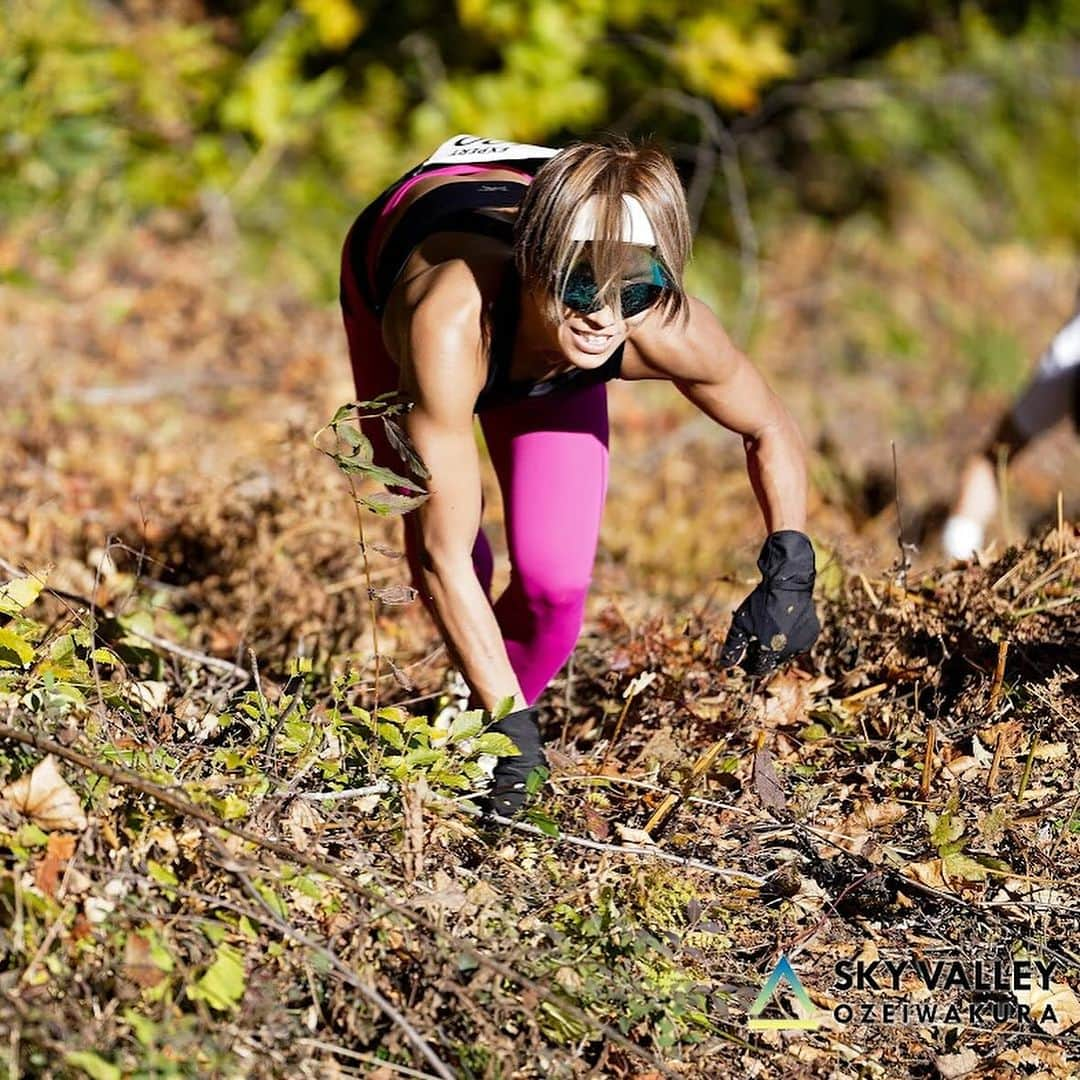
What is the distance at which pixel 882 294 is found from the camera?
898 cm

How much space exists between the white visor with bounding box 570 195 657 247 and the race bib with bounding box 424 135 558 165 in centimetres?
51

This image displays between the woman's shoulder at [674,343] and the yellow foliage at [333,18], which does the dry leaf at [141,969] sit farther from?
the yellow foliage at [333,18]

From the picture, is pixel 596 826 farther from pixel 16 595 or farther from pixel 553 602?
pixel 16 595

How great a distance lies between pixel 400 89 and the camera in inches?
333

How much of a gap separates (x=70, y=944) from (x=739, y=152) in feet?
26.2

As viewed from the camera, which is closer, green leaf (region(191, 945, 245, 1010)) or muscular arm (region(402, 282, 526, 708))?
green leaf (region(191, 945, 245, 1010))

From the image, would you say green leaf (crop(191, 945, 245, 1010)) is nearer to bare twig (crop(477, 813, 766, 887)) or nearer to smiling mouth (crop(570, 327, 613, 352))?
bare twig (crop(477, 813, 766, 887))

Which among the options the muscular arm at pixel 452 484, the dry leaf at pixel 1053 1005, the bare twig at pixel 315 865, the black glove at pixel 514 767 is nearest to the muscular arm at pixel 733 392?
the muscular arm at pixel 452 484

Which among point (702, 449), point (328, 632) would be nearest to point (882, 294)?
point (702, 449)

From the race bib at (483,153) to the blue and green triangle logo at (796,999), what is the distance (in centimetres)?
178

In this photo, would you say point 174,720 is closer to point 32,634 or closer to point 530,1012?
point 32,634

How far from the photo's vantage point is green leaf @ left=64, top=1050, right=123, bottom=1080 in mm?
2102

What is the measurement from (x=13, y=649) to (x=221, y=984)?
2.73 ft

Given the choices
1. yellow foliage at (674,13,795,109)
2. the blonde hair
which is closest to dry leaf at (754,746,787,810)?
the blonde hair
